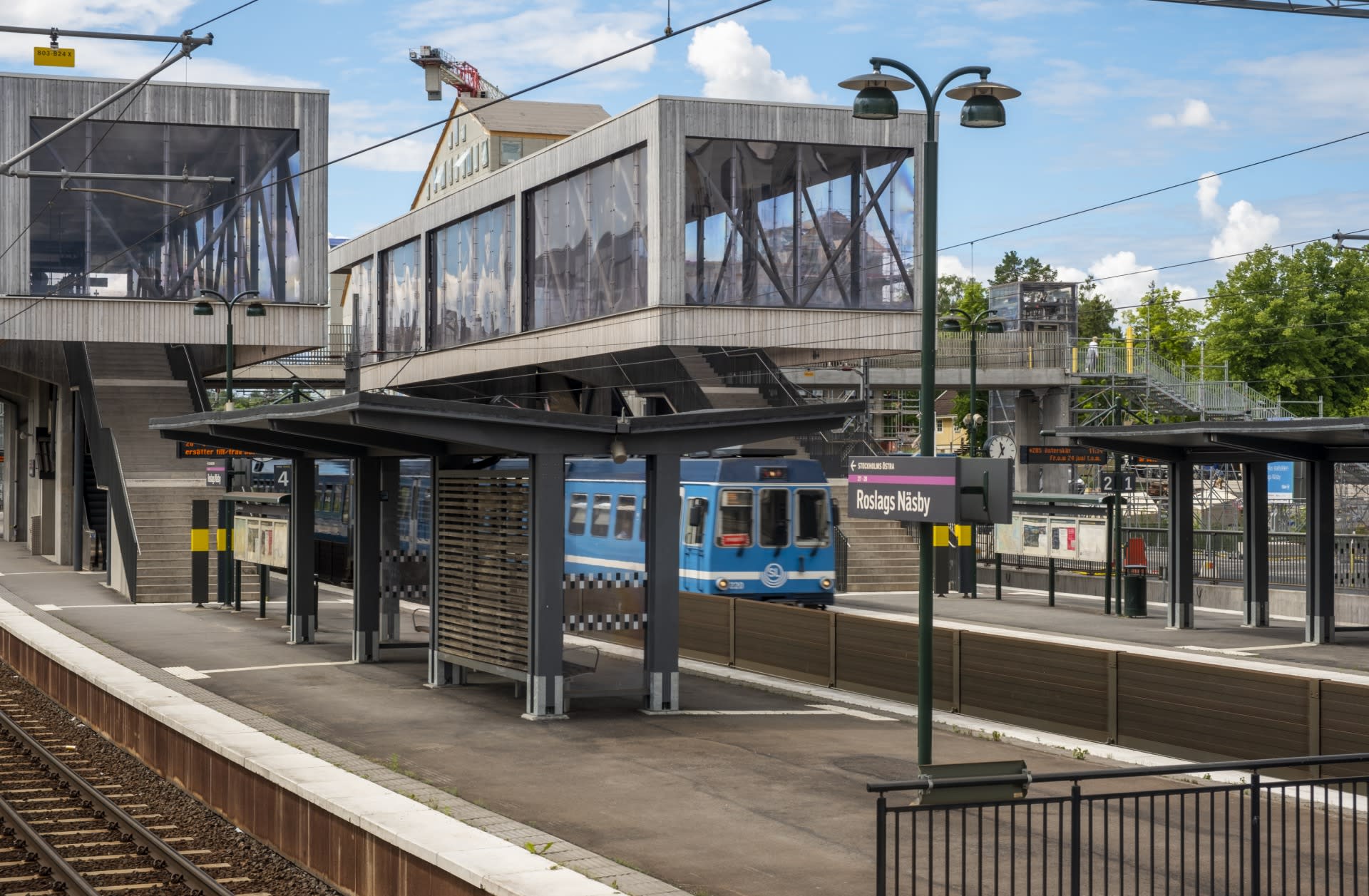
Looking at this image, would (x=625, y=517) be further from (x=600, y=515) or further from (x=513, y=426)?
(x=513, y=426)

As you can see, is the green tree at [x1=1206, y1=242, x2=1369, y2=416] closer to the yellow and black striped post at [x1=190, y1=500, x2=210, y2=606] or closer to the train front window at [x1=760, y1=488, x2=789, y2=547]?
the train front window at [x1=760, y1=488, x2=789, y2=547]

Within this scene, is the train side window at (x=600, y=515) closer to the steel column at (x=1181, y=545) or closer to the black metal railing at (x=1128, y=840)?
the steel column at (x=1181, y=545)

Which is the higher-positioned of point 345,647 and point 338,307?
point 338,307

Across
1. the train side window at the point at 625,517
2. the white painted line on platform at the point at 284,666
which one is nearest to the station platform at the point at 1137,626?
the train side window at the point at 625,517

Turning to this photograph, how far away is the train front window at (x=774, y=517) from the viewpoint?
28203 millimetres

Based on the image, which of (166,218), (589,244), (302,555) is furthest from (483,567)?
(166,218)

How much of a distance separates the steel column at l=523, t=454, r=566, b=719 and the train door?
35.5 ft

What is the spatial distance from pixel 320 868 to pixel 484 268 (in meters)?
41.8

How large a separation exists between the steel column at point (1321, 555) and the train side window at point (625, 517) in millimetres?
11469

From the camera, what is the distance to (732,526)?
28.0m

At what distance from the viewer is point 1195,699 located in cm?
1520

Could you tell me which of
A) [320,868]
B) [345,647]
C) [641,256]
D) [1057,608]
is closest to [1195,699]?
[320,868]

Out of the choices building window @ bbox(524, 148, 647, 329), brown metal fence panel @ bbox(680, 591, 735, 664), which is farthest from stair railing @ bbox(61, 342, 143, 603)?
brown metal fence panel @ bbox(680, 591, 735, 664)

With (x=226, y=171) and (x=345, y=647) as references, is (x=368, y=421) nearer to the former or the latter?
(x=345, y=647)
